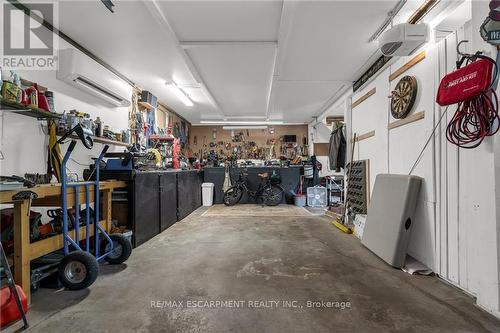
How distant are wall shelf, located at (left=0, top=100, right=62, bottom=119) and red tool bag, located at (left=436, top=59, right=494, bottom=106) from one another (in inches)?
150

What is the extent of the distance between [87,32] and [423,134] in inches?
164

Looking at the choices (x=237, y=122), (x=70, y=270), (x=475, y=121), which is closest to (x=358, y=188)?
(x=475, y=121)

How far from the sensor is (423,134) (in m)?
2.46

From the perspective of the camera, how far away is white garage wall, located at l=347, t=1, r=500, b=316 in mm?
1678

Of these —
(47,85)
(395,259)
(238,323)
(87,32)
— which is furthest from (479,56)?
(47,85)

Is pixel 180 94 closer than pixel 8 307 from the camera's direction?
No

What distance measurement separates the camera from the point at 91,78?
3088mm

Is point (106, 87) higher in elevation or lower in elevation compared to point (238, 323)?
higher

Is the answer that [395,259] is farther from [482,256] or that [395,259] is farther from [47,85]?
[47,85]

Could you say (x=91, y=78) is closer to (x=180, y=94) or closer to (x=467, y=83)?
(x=180, y=94)

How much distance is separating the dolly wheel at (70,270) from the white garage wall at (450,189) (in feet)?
10.3

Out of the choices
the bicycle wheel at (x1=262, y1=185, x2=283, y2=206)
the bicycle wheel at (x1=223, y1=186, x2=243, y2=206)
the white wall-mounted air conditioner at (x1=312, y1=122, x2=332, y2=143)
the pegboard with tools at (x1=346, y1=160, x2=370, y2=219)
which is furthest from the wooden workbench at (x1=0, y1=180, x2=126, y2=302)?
the white wall-mounted air conditioner at (x1=312, y1=122, x2=332, y2=143)

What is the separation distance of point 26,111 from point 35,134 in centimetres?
34

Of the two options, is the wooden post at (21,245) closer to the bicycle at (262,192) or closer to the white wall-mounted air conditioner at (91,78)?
the white wall-mounted air conditioner at (91,78)
